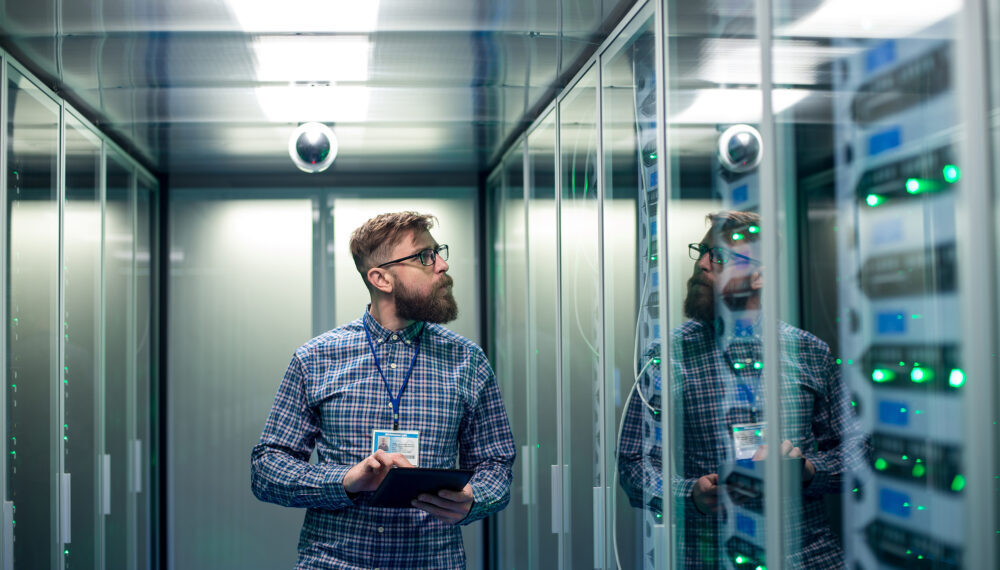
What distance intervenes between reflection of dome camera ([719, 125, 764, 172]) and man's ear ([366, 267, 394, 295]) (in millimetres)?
1216

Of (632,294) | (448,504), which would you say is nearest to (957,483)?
(632,294)

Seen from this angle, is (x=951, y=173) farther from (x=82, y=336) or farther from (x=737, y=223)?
(x=82, y=336)

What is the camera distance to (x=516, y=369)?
3.63 meters

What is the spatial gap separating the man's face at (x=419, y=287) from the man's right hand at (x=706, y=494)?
3.16ft

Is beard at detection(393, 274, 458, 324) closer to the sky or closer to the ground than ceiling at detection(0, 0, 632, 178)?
closer to the ground

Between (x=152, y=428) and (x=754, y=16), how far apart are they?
3955 millimetres

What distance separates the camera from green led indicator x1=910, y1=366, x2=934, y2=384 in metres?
0.96

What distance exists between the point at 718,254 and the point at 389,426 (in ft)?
3.60

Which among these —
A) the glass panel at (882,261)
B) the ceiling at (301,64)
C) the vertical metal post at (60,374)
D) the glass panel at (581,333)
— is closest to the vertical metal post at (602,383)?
the glass panel at (581,333)

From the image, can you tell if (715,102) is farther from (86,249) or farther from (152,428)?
(152,428)

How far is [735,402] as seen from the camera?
1446 mm

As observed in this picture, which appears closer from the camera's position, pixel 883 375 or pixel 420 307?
pixel 883 375

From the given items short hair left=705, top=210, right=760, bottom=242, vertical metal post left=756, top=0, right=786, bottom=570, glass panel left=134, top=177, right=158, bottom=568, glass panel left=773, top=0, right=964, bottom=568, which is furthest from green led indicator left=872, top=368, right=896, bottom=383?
glass panel left=134, top=177, right=158, bottom=568

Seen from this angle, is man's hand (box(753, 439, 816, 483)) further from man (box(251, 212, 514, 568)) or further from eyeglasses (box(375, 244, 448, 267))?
eyeglasses (box(375, 244, 448, 267))
